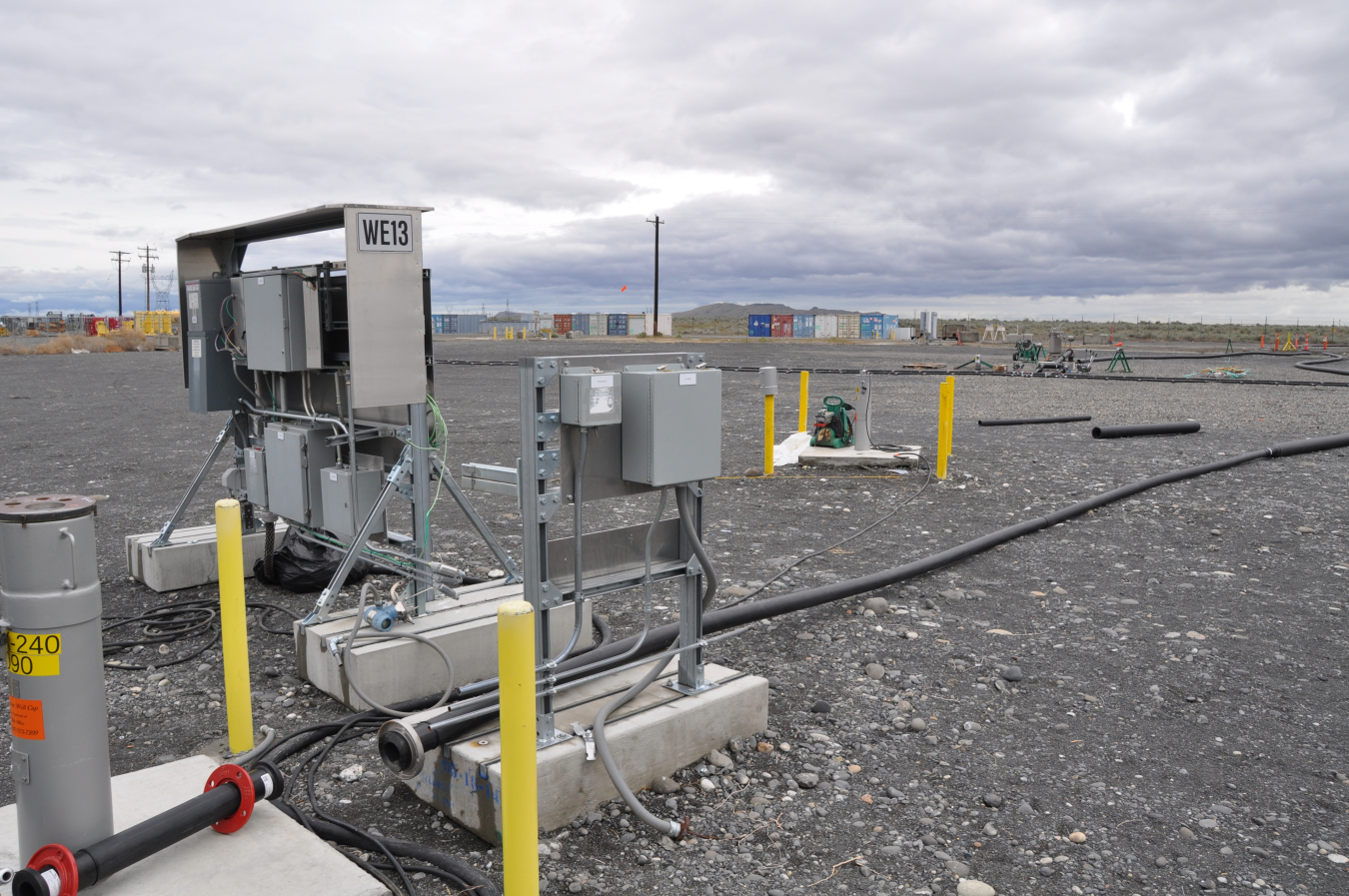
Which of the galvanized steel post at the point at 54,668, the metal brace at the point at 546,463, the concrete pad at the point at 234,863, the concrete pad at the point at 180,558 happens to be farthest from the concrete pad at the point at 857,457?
the galvanized steel post at the point at 54,668

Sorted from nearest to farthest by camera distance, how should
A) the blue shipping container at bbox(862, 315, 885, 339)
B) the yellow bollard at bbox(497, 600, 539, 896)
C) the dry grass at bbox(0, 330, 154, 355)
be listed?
1. the yellow bollard at bbox(497, 600, 539, 896)
2. the dry grass at bbox(0, 330, 154, 355)
3. the blue shipping container at bbox(862, 315, 885, 339)

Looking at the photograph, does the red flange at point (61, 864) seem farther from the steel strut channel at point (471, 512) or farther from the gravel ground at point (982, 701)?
the steel strut channel at point (471, 512)

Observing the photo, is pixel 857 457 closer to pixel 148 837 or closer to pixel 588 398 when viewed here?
pixel 588 398

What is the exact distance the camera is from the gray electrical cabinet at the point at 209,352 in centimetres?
642

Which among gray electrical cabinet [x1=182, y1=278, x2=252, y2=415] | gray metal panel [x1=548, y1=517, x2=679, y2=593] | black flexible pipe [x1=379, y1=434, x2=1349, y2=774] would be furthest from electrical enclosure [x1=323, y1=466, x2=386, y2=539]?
gray metal panel [x1=548, y1=517, x2=679, y2=593]

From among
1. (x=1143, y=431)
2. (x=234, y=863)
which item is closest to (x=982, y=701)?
(x=234, y=863)

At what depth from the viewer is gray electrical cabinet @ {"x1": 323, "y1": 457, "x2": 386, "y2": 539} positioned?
17.4 ft

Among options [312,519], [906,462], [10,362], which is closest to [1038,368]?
[906,462]

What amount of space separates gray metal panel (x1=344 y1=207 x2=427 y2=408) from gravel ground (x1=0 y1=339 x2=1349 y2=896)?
1.63 m

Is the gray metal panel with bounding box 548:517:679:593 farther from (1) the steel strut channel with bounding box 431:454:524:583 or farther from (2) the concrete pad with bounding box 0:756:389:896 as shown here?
(1) the steel strut channel with bounding box 431:454:524:583

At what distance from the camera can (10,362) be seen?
33375 millimetres

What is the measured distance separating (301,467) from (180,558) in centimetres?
154

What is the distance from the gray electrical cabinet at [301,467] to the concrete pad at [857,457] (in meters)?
6.60

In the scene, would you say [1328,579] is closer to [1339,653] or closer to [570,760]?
[1339,653]
